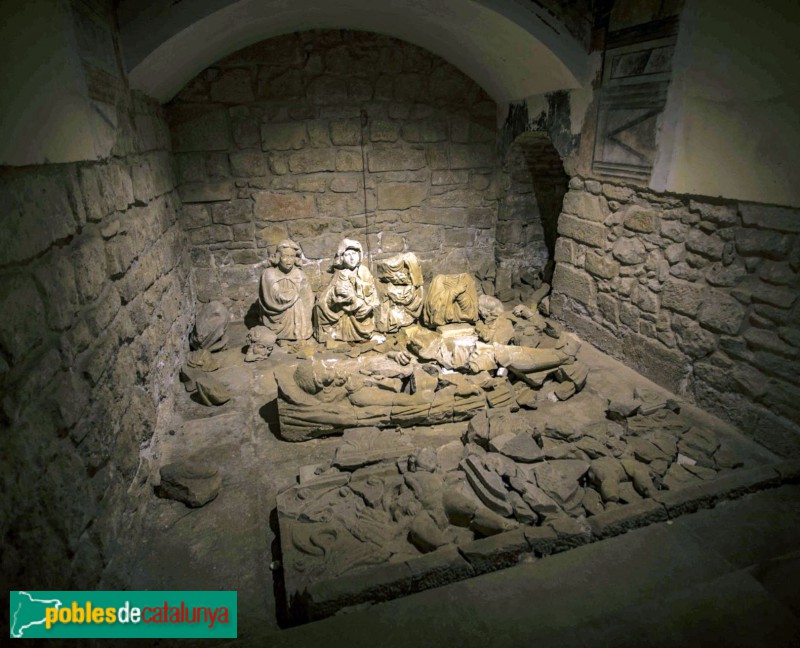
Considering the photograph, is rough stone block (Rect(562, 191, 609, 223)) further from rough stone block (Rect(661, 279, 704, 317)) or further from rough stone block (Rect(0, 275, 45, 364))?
rough stone block (Rect(0, 275, 45, 364))

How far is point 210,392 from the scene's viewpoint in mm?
3922

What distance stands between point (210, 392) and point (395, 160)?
3.59m

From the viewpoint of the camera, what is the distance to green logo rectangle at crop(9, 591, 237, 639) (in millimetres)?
1683

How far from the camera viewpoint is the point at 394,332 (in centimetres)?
521

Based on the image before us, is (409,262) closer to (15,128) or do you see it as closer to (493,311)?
(493,311)

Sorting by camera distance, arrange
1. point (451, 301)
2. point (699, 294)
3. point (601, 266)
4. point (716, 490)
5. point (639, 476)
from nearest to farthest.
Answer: point (716, 490) < point (639, 476) < point (699, 294) < point (601, 266) < point (451, 301)

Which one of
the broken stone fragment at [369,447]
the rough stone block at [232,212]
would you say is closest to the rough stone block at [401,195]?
the rough stone block at [232,212]

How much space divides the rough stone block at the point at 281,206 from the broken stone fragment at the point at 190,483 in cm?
341

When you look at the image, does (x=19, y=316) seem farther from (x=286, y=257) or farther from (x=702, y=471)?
(x=702, y=471)

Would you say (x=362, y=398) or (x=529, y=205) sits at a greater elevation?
(x=529, y=205)

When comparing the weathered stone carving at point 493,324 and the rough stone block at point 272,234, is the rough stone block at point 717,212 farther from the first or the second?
the rough stone block at point 272,234

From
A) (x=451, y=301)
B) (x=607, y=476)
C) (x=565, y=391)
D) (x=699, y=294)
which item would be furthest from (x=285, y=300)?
(x=699, y=294)

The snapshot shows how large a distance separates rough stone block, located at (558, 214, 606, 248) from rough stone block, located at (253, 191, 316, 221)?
2967 mm

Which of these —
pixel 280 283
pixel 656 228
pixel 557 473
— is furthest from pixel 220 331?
pixel 656 228
